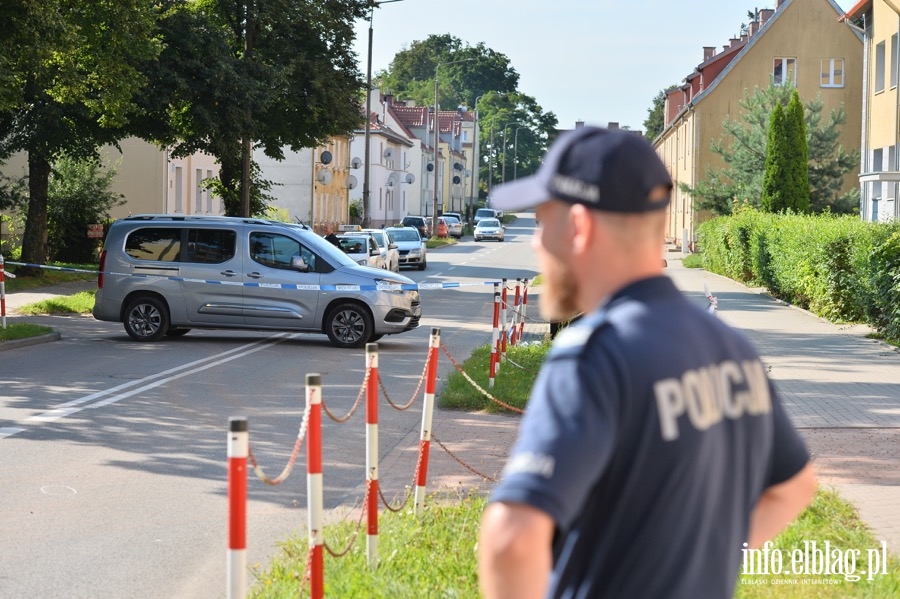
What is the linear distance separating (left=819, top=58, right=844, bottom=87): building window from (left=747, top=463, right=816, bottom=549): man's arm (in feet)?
191

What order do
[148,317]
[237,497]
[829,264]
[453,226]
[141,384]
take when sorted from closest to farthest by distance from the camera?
[237,497]
[141,384]
[148,317]
[829,264]
[453,226]

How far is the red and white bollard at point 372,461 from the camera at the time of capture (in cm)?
637

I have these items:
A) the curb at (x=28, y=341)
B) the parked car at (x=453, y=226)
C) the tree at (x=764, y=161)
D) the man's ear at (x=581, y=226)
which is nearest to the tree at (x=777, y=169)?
the tree at (x=764, y=161)

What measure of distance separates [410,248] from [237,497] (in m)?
39.5

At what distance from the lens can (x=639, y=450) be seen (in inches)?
82.7

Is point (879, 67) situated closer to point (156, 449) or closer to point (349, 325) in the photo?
point (349, 325)

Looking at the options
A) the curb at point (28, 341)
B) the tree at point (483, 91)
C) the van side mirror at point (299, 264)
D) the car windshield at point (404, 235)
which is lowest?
the curb at point (28, 341)

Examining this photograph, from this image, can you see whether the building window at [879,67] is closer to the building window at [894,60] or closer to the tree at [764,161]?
the building window at [894,60]

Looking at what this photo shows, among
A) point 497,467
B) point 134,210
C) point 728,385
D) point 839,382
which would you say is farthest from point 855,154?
point 728,385

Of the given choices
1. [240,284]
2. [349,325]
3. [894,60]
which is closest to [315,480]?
[349,325]

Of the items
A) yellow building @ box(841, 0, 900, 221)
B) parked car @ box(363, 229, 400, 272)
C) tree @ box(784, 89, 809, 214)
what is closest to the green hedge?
tree @ box(784, 89, 809, 214)

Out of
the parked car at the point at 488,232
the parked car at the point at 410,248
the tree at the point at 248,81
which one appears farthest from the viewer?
the parked car at the point at 488,232

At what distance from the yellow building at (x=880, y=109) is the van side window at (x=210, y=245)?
2071 centimetres

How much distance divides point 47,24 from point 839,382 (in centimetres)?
1289
